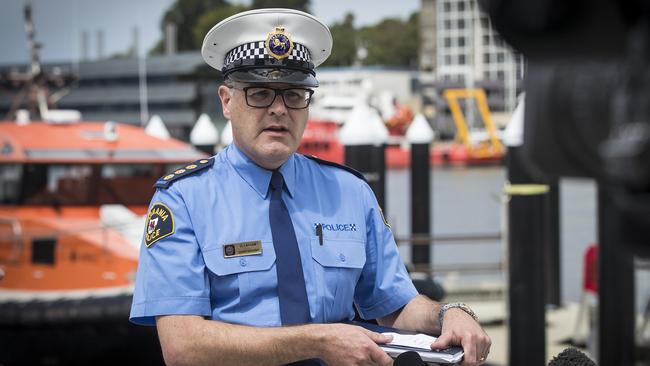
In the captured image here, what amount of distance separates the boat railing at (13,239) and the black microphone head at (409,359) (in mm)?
7648

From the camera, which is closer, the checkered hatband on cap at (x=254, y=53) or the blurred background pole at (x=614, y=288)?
the blurred background pole at (x=614, y=288)

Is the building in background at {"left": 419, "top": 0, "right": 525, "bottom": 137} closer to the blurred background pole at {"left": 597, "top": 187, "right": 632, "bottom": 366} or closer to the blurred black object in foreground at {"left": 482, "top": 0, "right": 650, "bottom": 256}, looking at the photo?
the blurred background pole at {"left": 597, "top": 187, "right": 632, "bottom": 366}

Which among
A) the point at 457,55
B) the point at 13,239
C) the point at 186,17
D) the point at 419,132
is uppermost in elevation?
the point at 186,17

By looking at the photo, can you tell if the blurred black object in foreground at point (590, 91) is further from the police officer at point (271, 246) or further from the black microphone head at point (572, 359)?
the police officer at point (271, 246)

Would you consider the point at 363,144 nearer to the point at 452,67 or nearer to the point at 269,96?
the point at 269,96

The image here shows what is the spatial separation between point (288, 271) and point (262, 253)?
2.7 inches

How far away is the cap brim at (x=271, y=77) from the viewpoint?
236cm

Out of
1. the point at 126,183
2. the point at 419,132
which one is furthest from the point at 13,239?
the point at 419,132

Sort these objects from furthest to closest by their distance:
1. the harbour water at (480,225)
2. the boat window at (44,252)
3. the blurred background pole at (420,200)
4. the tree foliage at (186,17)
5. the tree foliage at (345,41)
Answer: the tree foliage at (345,41)
the tree foliage at (186,17)
the harbour water at (480,225)
the blurred background pole at (420,200)
the boat window at (44,252)

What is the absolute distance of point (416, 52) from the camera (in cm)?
10531

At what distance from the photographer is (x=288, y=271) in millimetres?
2287


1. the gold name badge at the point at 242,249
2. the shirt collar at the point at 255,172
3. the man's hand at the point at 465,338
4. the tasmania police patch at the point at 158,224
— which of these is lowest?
the man's hand at the point at 465,338

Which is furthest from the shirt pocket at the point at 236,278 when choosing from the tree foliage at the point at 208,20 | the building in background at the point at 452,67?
the tree foliage at the point at 208,20

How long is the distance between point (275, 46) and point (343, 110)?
60.7m
